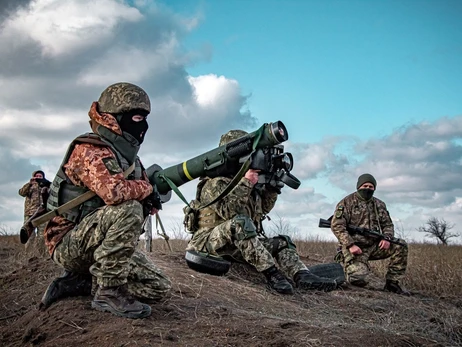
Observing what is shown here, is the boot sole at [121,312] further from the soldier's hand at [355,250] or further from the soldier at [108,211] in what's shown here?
the soldier's hand at [355,250]

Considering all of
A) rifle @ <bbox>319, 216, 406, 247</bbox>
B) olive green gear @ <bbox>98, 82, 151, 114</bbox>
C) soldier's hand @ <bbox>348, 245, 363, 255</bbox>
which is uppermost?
olive green gear @ <bbox>98, 82, 151, 114</bbox>

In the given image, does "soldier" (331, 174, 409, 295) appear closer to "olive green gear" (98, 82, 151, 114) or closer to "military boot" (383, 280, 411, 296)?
"military boot" (383, 280, 411, 296)

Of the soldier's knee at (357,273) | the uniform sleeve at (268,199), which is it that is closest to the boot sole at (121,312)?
the uniform sleeve at (268,199)

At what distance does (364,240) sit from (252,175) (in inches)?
137

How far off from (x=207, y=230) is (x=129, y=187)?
3.28m

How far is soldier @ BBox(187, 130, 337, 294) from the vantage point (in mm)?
7227

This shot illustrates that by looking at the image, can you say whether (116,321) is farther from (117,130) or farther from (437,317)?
(437,317)

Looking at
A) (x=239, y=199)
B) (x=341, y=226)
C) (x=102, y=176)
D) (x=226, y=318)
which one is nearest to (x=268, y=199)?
(x=239, y=199)

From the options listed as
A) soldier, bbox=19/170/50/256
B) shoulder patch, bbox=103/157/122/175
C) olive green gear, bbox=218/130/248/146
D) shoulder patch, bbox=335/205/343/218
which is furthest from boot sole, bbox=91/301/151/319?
soldier, bbox=19/170/50/256

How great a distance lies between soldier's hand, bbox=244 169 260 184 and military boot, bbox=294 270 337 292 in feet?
5.00

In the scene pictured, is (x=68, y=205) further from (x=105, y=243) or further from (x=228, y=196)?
(x=228, y=196)

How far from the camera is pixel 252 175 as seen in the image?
7.05 meters

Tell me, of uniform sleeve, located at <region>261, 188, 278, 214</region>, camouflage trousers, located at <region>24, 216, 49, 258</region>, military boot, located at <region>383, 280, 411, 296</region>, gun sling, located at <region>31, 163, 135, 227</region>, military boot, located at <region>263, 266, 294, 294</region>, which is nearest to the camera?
gun sling, located at <region>31, 163, 135, 227</region>

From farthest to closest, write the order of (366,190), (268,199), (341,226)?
(366,190) → (341,226) → (268,199)
